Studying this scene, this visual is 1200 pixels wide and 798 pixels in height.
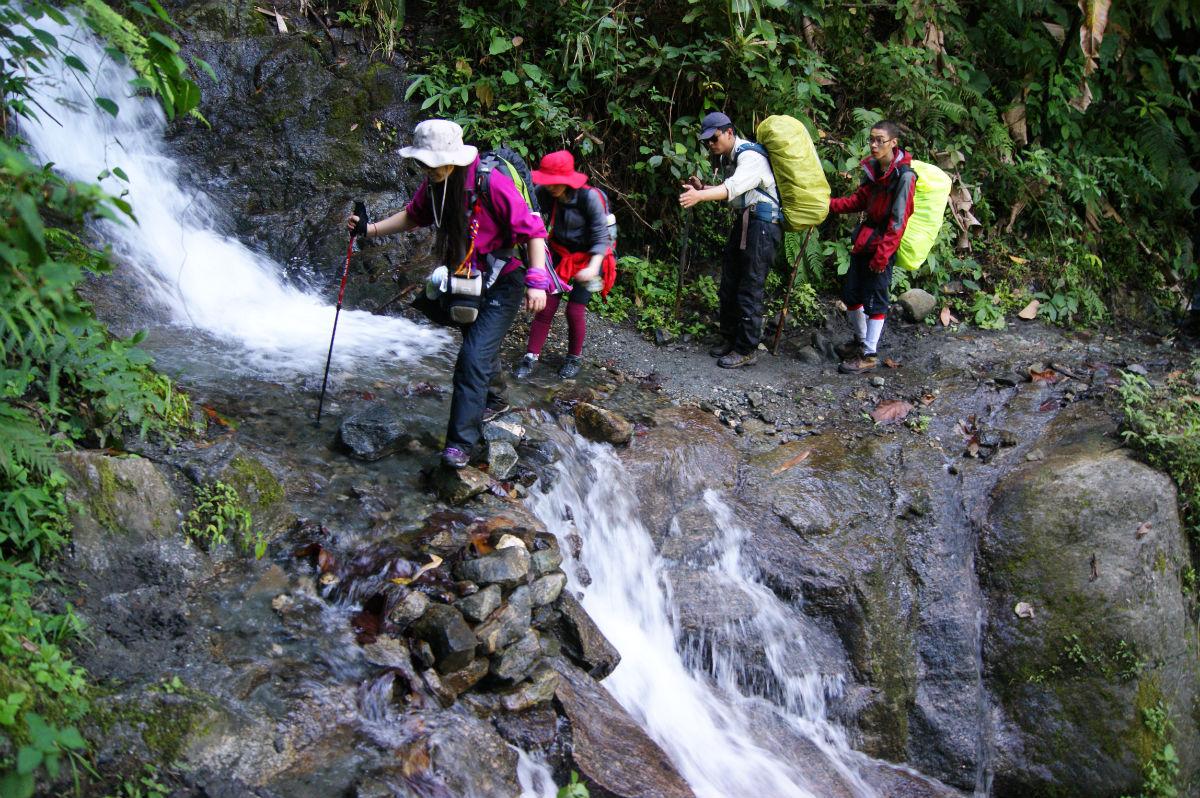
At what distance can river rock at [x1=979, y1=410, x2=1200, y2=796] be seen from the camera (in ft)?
19.8

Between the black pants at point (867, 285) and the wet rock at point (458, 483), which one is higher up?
the black pants at point (867, 285)

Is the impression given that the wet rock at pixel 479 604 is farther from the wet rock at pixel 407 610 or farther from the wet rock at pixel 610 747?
the wet rock at pixel 610 747

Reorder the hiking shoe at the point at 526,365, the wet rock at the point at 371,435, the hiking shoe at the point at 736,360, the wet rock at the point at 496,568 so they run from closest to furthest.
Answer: the wet rock at the point at 496,568 → the wet rock at the point at 371,435 → the hiking shoe at the point at 526,365 → the hiking shoe at the point at 736,360

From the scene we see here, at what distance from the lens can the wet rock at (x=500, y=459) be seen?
602cm

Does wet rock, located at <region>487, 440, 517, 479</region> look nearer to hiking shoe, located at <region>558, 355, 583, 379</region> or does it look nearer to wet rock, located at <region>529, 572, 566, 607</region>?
wet rock, located at <region>529, 572, 566, 607</region>

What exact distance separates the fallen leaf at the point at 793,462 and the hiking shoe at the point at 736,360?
5.09 ft

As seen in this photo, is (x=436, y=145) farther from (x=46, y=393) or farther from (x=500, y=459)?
(x=46, y=393)

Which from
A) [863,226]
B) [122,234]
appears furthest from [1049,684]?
[122,234]

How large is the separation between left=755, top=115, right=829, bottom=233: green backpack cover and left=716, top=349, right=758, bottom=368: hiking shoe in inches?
54.2

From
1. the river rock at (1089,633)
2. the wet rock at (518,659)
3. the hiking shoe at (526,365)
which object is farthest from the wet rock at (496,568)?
the river rock at (1089,633)

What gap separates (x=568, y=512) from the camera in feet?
20.6

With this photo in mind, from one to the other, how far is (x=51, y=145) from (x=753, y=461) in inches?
273

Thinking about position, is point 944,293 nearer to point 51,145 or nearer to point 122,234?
point 122,234

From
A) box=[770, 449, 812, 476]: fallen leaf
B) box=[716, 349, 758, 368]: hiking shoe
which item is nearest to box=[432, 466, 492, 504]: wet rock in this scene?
box=[770, 449, 812, 476]: fallen leaf
